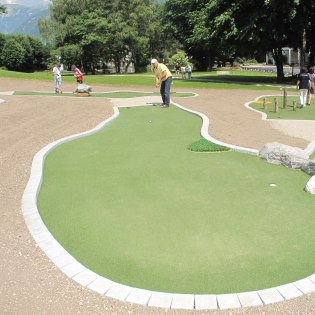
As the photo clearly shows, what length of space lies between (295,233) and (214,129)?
7.16 m

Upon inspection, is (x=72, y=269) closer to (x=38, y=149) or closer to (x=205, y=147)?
(x=205, y=147)

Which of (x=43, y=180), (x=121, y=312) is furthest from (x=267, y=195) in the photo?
(x=43, y=180)

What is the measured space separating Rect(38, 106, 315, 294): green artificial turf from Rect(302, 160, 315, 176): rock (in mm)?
107

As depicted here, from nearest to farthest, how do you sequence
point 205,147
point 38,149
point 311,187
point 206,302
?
point 206,302 → point 311,187 → point 205,147 → point 38,149

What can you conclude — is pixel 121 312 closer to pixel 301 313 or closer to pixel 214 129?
pixel 301 313

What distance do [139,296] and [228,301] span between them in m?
0.94

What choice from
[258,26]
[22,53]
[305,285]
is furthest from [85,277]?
[22,53]

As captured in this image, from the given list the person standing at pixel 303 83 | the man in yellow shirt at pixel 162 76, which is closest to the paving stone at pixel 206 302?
the man in yellow shirt at pixel 162 76

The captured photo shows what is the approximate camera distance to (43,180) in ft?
26.6

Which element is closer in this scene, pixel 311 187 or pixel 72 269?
pixel 72 269

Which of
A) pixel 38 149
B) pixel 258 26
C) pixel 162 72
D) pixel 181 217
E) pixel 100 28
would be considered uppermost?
pixel 100 28

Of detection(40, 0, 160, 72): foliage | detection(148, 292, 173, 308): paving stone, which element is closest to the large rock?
detection(148, 292, 173, 308): paving stone

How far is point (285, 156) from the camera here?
8359 mm

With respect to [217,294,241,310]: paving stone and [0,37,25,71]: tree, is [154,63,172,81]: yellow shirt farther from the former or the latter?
[0,37,25,71]: tree
